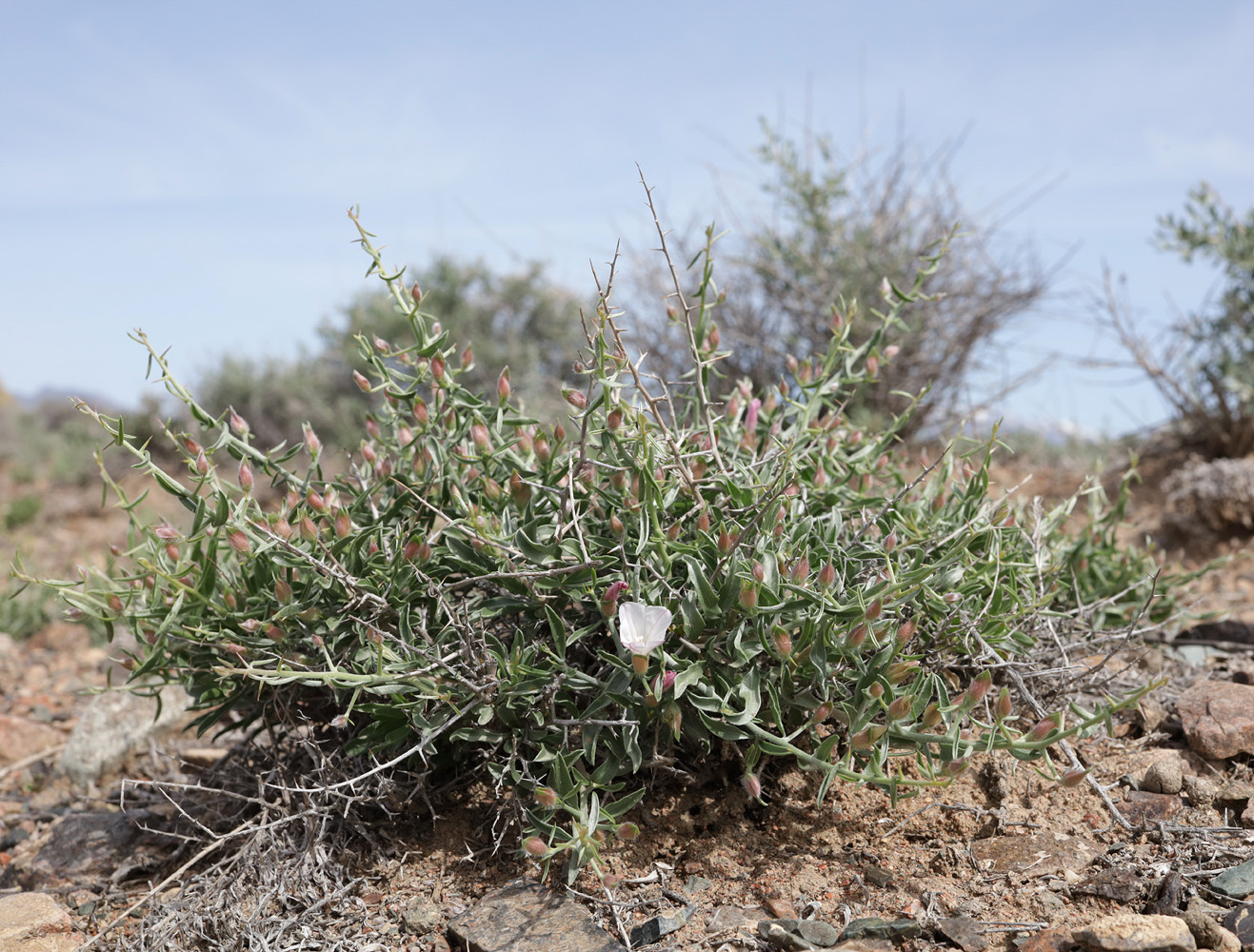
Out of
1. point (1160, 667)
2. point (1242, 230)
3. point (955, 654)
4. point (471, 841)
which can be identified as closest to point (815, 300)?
point (1242, 230)

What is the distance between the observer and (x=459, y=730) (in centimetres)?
228

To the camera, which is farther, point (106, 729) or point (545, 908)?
point (106, 729)

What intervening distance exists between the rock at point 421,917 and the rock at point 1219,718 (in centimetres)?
211

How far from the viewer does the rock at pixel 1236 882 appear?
7.11ft

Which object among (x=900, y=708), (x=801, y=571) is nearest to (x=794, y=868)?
(x=900, y=708)

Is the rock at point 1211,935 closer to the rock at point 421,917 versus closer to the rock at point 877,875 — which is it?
the rock at point 877,875

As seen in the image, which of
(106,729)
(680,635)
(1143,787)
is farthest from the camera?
(106,729)

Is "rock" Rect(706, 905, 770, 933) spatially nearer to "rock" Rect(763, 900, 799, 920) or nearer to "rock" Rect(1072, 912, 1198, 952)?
"rock" Rect(763, 900, 799, 920)

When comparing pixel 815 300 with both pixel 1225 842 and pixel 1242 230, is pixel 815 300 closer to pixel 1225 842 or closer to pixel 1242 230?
pixel 1242 230

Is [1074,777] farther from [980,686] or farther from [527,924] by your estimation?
[527,924]

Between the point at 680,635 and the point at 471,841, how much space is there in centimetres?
80

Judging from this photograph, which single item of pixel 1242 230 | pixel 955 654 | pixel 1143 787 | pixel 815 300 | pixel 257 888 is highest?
pixel 1242 230

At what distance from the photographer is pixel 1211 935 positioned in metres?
1.99

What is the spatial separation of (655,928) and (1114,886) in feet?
3.32
